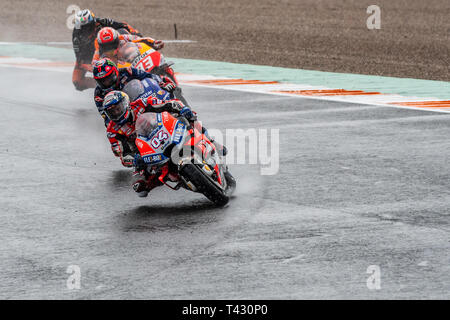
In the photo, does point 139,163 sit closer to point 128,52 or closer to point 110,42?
point 110,42

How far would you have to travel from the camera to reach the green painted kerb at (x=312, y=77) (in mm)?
17775

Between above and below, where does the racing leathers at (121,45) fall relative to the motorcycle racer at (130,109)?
above

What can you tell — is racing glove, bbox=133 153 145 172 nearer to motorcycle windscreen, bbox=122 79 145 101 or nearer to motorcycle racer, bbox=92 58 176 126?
motorcycle windscreen, bbox=122 79 145 101

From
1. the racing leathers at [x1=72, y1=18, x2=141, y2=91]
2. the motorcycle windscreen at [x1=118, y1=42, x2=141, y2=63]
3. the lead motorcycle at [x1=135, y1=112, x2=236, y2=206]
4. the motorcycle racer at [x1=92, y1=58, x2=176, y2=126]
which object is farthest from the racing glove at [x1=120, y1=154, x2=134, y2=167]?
the racing leathers at [x1=72, y1=18, x2=141, y2=91]

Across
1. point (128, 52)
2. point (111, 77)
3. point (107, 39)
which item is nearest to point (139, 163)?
point (111, 77)

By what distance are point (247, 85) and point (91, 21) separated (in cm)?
373

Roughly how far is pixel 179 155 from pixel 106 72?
58.2 inches

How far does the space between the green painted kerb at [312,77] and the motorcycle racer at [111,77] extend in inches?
309

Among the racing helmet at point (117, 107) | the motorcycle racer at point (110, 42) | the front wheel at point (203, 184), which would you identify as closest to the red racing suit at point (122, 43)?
the motorcycle racer at point (110, 42)

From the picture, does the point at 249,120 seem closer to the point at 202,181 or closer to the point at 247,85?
the point at 247,85

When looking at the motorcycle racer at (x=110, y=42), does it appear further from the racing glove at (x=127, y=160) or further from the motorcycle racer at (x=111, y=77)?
the racing glove at (x=127, y=160)

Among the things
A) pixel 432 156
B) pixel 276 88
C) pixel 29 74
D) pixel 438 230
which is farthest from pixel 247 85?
pixel 438 230

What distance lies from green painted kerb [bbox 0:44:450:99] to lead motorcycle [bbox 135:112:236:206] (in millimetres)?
8490

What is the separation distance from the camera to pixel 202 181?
9.00m
